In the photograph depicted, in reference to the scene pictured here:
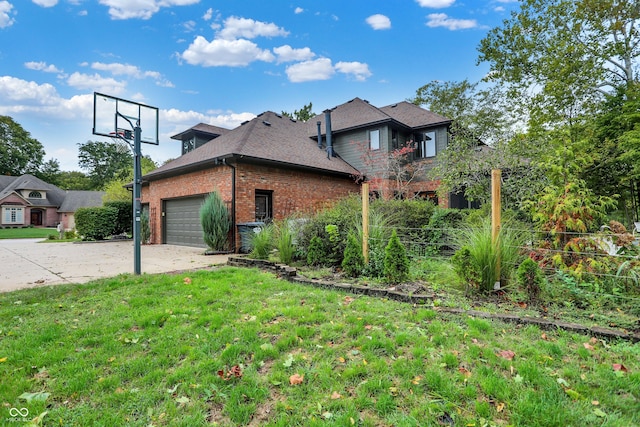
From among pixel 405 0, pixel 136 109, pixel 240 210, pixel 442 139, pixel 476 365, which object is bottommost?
pixel 476 365

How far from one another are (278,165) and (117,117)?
5.09m

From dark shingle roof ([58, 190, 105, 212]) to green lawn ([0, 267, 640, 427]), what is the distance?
42025 millimetres

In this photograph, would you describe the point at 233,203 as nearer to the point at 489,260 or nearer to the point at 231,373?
the point at 489,260

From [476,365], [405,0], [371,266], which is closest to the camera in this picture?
[476,365]

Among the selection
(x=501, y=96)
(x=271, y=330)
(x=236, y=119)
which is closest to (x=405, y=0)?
(x=501, y=96)

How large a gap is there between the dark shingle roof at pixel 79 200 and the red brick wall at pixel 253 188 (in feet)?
99.7

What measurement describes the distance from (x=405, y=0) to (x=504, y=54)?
546cm

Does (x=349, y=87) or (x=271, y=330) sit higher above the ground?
(x=349, y=87)

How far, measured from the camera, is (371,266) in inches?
Result: 205

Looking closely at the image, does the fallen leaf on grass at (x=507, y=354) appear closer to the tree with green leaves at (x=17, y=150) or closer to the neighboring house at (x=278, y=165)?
the neighboring house at (x=278, y=165)

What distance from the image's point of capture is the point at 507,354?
96.3 inches

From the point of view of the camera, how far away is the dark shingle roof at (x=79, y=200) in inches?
1452

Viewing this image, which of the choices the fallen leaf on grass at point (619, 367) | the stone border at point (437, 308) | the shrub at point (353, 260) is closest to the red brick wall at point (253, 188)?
the stone border at point (437, 308)

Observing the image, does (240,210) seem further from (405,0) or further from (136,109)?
(405,0)
